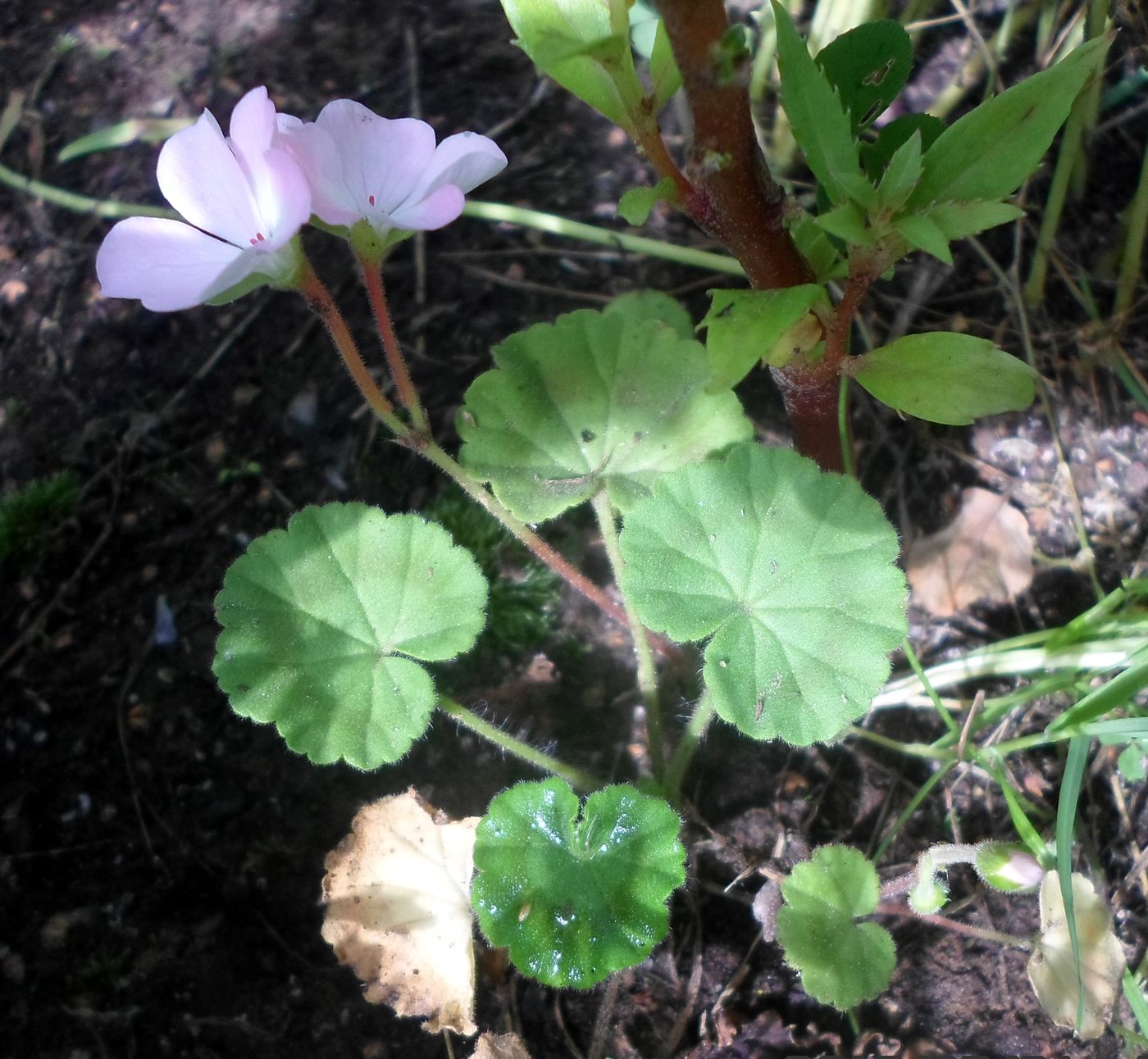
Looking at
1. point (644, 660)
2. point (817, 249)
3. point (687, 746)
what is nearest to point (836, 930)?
point (687, 746)

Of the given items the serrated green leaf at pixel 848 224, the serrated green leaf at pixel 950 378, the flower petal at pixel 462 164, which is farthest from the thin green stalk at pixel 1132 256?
the flower petal at pixel 462 164

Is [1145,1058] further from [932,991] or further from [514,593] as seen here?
[514,593]

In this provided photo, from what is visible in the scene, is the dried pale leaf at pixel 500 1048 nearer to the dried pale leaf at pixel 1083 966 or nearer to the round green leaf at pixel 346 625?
the round green leaf at pixel 346 625

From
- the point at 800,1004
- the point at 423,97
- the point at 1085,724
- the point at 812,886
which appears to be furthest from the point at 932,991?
the point at 423,97

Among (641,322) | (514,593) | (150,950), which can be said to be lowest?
(150,950)

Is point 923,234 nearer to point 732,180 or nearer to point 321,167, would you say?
point 732,180
